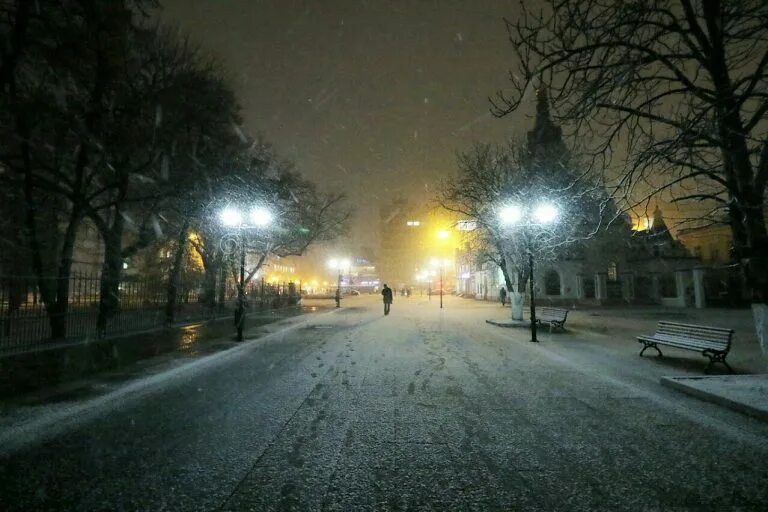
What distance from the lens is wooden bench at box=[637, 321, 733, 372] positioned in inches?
349

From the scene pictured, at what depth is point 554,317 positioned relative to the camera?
58.3 ft

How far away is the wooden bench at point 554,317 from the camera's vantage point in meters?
17.2

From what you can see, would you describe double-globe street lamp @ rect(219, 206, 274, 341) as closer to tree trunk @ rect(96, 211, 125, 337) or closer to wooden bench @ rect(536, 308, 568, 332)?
tree trunk @ rect(96, 211, 125, 337)

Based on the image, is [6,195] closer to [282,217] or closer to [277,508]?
[282,217]

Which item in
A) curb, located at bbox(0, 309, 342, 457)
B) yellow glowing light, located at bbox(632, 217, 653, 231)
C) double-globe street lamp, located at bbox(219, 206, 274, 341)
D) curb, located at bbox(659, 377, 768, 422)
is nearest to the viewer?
curb, located at bbox(0, 309, 342, 457)

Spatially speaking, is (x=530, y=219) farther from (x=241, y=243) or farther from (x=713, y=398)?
(x=713, y=398)

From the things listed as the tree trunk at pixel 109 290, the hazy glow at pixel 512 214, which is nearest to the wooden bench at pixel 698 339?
the hazy glow at pixel 512 214

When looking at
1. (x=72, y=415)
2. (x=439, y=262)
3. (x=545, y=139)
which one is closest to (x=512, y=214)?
(x=72, y=415)

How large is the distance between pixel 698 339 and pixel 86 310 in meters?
17.1

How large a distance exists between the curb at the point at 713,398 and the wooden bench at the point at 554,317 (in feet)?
30.0

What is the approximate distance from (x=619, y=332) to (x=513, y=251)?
6104 millimetres

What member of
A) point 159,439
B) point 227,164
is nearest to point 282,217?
point 227,164

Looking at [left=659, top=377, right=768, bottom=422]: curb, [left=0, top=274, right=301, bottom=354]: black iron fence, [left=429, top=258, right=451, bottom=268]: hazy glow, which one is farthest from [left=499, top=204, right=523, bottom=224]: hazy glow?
[left=429, top=258, right=451, bottom=268]: hazy glow

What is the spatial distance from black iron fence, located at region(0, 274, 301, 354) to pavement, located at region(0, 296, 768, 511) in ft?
17.7
